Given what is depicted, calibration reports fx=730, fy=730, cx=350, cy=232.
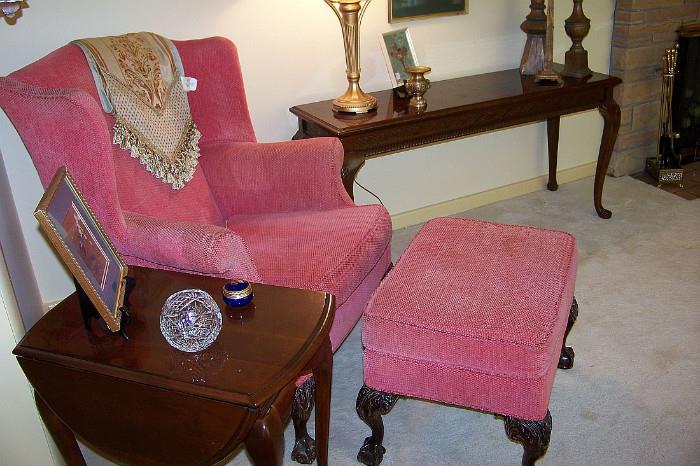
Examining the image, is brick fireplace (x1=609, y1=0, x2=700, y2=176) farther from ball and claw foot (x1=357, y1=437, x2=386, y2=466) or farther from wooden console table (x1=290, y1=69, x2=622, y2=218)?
ball and claw foot (x1=357, y1=437, x2=386, y2=466)

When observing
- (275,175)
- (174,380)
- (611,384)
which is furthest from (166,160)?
(611,384)

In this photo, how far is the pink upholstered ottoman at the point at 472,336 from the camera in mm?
1656

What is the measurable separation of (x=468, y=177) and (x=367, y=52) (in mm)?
796

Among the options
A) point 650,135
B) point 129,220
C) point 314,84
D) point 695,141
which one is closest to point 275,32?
point 314,84

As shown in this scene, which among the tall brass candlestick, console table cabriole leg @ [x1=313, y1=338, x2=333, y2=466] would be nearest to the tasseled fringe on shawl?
console table cabriole leg @ [x1=313, y1=338, x2=333, y2=466]

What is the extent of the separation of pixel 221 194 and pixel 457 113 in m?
0.89

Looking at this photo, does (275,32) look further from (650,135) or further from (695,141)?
(695,141)

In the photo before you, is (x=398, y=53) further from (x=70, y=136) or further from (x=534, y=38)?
(x=70, y=136)

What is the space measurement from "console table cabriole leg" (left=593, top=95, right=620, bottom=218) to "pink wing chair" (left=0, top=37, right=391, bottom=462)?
130 centimetres

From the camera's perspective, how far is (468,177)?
3307mm

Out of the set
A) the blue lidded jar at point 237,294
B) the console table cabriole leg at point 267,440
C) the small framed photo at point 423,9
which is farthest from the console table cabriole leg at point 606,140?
the console table cabriole leg at point 267,440

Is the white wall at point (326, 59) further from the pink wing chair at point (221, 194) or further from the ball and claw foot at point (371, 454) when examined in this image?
the ball and claw foot at point (371, 454)

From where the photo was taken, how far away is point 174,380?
52.3 inches

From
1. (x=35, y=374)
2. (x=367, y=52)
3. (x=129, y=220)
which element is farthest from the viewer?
(x=367, y=52)
